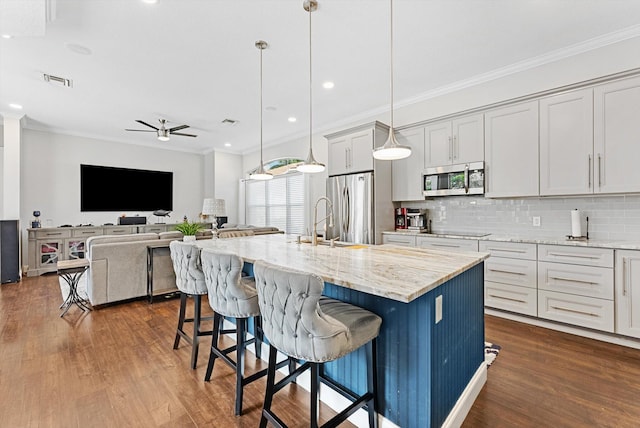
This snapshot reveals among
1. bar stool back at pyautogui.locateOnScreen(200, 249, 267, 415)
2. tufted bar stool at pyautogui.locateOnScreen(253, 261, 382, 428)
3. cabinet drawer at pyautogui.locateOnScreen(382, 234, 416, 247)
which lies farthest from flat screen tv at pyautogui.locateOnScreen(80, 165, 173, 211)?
tufted bar stool at pyautogui.locateOnScreen(253, 261, 382, 428)

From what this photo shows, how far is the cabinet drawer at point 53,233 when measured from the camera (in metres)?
5.57

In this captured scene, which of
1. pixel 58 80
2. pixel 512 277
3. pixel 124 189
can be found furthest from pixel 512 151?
pixel 124 189

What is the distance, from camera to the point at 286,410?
189 centimetres

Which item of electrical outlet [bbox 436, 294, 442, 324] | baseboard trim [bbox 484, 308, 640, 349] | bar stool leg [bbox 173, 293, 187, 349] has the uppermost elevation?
electrical outlet [bbox 436, 294, 442, 324]

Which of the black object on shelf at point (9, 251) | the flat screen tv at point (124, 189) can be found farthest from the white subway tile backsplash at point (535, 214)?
the black object on shelf at point (9, 251)

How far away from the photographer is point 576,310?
2.86m

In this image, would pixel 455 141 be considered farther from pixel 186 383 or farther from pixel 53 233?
pixel 53 233

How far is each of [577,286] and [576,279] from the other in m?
0.07

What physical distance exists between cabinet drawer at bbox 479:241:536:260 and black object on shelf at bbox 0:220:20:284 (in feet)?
24.0

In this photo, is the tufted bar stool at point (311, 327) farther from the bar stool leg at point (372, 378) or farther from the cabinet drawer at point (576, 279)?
the cabinet drawer at point (576, 279)

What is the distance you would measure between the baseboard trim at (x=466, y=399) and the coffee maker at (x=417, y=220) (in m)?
2.30

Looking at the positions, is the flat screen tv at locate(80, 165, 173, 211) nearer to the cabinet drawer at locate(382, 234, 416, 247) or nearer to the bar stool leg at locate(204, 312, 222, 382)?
the cabinet drawer at locate(382, 234, 416, 247)

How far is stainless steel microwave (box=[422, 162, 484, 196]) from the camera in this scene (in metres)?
3.67

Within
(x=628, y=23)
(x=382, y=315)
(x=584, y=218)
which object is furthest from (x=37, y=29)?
(x=584, y=218)
